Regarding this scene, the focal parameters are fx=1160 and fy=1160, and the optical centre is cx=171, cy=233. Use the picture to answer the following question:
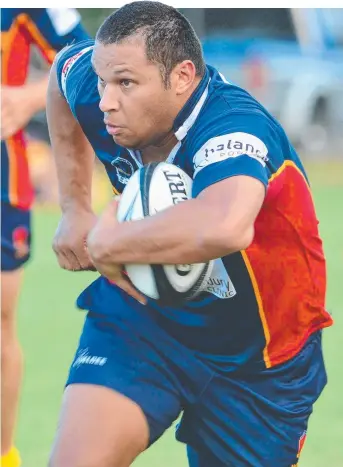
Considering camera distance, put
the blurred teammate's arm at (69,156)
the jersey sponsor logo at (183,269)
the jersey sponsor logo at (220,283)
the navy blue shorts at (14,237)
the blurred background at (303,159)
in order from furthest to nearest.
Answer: the blurred background at (303,159) < the navy blue shorts at (14,237) < the blurred teammate's arm at (69,156) < the jersey sponsor logo at (220,283) < the jersey sponsor logo at (183,269)

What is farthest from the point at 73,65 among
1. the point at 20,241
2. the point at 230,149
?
the point at 20,241

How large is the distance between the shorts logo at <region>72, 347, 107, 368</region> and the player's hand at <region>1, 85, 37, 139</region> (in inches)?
78.0

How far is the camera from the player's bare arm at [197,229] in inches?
129

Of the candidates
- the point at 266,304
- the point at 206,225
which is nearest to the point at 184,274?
the point at 206,225

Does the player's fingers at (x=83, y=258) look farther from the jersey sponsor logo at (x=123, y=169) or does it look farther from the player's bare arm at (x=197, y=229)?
the player's bare arm at (x=197, y=229)

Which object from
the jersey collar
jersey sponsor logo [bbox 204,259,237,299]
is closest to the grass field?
jersey sponsor logo [bbox 204,259,237,299]

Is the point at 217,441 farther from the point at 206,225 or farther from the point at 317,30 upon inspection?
the point at 317,30

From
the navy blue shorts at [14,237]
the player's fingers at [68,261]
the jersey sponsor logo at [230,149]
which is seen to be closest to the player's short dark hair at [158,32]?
the jersey sponsor logo at [230,149]

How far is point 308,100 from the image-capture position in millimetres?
19172

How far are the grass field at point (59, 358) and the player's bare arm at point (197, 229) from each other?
7.77ft

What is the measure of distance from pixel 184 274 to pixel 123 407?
61cm

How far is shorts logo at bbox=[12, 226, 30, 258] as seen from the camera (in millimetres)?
5918

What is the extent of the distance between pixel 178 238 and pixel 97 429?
2.73ft

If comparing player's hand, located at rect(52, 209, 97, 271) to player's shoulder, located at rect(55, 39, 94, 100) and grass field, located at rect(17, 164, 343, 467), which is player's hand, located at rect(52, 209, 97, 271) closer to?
player's shoulder, located at rect(55, 39, 94, 100)
